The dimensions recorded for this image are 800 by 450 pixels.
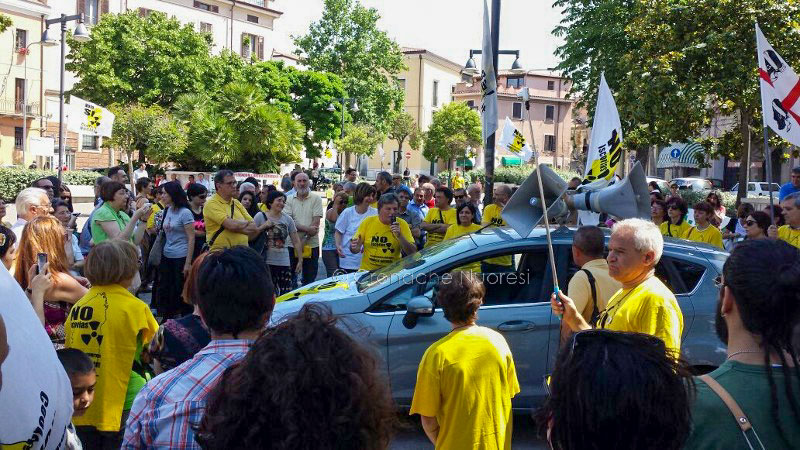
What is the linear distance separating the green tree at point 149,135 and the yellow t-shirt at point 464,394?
35.5 meters

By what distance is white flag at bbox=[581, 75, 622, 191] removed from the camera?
6.58m

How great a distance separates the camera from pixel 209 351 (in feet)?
8.07

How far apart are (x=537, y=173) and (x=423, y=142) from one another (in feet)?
241

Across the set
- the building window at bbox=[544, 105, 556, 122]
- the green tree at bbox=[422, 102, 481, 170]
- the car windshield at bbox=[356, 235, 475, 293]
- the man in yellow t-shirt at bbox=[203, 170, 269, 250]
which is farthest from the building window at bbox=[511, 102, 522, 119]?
the car windshield at bbox=[356, 235, 475, 293]

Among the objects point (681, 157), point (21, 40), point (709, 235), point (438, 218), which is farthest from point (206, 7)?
point (709, 235)

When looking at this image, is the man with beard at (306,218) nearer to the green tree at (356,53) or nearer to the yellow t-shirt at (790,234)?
the yellow t-shirt at (790,234)

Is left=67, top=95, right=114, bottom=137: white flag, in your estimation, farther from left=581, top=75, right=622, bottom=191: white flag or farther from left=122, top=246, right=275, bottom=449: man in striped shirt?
left=122, top=246, right=275, bottom=449: man in striped shirt

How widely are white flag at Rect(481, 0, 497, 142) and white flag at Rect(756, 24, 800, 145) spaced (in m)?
2.66

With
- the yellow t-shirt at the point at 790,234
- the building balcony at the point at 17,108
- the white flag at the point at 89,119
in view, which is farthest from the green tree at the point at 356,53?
the yellow t-shirt at the point at 790,234

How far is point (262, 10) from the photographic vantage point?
70.0 m

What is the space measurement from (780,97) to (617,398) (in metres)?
7.32

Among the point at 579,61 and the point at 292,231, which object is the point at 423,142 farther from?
the point at 292,231

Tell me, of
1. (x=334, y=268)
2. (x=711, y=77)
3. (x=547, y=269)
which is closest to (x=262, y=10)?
(x=711, y=77)

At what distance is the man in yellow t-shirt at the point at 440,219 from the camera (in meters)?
9.55
